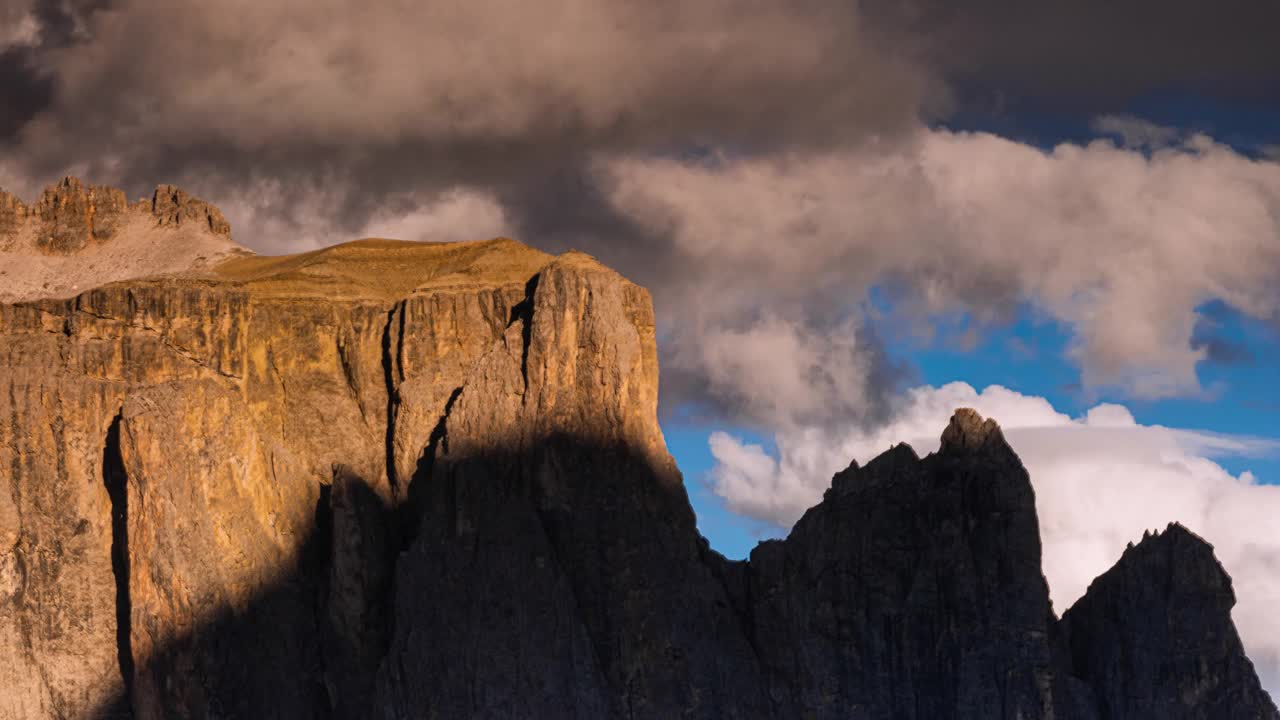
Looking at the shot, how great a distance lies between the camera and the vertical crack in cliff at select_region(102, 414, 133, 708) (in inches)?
5118

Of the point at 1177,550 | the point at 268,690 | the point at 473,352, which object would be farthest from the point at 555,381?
the point at 1177,550

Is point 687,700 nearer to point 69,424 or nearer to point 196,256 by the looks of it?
point 69,424

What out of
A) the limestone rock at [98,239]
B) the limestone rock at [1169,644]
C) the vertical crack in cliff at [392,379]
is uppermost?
the limestone rock at [98,239]

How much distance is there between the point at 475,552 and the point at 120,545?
906 inches

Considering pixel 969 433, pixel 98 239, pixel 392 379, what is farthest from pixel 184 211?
pixel 969 433

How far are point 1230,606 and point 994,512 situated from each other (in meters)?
17.2

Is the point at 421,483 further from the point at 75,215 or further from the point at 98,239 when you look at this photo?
the point at 75,215

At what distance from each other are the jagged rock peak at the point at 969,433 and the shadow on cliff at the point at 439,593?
17.7m

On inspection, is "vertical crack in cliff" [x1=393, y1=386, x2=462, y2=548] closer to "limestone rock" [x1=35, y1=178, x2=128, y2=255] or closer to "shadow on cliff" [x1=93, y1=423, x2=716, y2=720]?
"shadow on cliff" [x1=93, y1=423, x2=716, y2=720]

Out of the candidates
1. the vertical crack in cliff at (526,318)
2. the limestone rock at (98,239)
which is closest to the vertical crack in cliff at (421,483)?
the vertical crack in cliff at (526,318)

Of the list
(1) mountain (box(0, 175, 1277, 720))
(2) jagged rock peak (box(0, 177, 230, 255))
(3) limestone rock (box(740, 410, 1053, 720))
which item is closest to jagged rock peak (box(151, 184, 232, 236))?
(2) jagged rock peak (box(0, 177, 230, 255))

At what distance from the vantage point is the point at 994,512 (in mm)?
133375

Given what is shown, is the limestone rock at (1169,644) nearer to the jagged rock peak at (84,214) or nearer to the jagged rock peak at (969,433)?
the jagged rock peak at (969,433)

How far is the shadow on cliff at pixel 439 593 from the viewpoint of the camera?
124m
